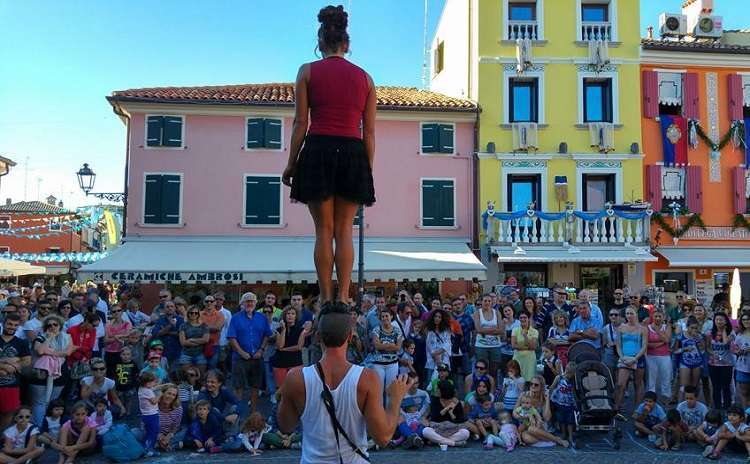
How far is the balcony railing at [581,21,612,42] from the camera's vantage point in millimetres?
18894

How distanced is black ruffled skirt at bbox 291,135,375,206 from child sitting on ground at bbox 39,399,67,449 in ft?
19.4

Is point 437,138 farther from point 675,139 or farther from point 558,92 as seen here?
point 675,139

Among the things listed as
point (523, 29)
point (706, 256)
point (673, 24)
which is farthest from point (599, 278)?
point (673, 24)

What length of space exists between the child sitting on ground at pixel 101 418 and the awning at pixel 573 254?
11.5 meters

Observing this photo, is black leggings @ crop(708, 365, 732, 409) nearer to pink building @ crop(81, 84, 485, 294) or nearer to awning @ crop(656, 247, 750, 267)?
pink building @ crop(81, 84, 485, 294)

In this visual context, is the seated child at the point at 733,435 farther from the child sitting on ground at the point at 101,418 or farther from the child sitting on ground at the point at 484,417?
the child sitting on ground at the point at 101,418

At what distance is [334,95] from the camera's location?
3488 mm

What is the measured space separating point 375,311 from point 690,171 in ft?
44.7

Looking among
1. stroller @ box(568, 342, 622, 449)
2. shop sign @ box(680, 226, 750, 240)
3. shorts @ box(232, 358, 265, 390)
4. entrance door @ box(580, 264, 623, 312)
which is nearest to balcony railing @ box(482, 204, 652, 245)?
entrance door @ box(580, 264, 623, 312)

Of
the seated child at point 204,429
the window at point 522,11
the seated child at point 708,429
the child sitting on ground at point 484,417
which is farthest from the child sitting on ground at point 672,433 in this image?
the window at point 522,11

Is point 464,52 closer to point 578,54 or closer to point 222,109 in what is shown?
point 578,54

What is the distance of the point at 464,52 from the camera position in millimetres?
20047

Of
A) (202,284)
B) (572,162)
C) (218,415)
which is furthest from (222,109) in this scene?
(218,415)

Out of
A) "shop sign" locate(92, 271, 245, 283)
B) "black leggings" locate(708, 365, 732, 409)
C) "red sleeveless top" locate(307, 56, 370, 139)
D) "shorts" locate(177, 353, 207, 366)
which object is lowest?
"black leggings" locate(708, 365, 732, 409)
